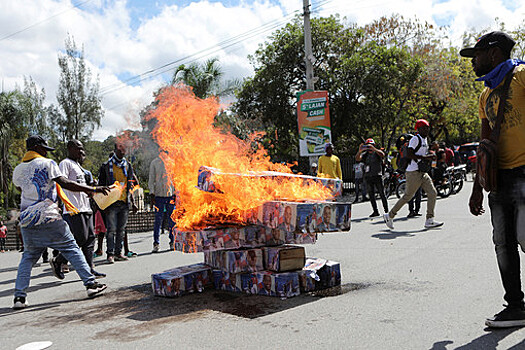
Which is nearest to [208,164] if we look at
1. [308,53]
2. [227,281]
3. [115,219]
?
[227,281]

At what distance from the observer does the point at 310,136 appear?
1856 cm

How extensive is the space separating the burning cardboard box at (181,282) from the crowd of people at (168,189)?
90 cm

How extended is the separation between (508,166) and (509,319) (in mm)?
1193

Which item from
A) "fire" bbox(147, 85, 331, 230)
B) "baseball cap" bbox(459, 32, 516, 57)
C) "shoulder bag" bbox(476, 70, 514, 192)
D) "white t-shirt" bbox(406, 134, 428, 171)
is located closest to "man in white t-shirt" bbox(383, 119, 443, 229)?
"white t-shirt" bbox(406, 134, 428, 171)

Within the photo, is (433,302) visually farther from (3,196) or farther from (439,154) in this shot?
(3,196)

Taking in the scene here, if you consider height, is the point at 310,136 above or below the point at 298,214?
above

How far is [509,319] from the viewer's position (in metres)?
3.71

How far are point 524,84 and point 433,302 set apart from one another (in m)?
2.16

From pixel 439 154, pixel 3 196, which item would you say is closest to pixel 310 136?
pixel 439 154

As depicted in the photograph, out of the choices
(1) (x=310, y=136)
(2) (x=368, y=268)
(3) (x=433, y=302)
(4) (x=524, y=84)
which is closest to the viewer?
(4) (x=524, y=84)

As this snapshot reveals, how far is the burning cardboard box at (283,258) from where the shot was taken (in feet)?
17.1

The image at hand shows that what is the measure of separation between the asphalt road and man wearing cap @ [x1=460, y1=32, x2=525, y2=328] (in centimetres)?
32

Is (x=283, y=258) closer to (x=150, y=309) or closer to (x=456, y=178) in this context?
(x=150, y=309)

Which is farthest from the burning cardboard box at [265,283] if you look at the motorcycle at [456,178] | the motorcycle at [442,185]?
the motorcycle at [456,178]
